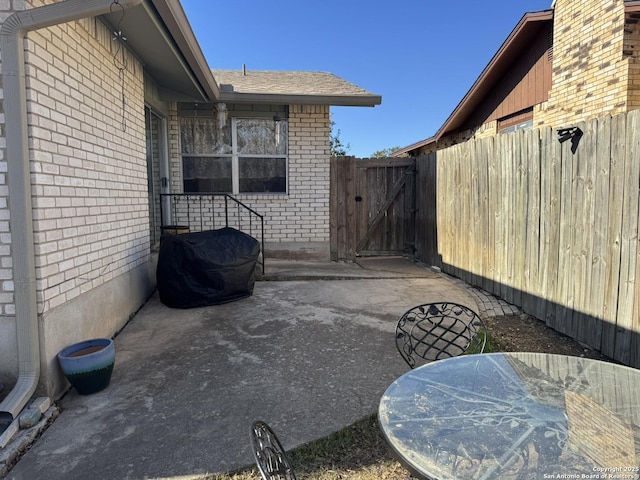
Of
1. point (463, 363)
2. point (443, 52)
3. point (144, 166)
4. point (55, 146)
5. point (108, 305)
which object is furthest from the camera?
point (443, 52)

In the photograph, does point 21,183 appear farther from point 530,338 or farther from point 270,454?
point 530,338

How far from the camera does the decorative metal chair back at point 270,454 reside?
1.28m

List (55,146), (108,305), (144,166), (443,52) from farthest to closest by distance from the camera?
(443,52)
(144,166)
(108,305)
(55,146)

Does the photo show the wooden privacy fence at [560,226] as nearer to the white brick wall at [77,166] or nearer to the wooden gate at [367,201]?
the wooden gate at [367,201]

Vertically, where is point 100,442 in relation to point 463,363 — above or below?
below

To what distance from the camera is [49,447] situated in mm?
2324

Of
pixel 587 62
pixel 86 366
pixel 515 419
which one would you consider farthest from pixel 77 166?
pixel 587 62

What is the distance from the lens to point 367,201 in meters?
8.19

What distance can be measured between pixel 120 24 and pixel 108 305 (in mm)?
2718

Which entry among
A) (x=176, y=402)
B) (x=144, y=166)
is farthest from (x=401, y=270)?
(x=176, y=402)

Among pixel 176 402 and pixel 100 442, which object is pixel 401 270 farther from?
pixel 100 442

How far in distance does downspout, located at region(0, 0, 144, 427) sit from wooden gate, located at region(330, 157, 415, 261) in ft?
18.9

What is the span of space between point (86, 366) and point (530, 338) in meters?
3.85

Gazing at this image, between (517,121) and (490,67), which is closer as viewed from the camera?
(517,121)
